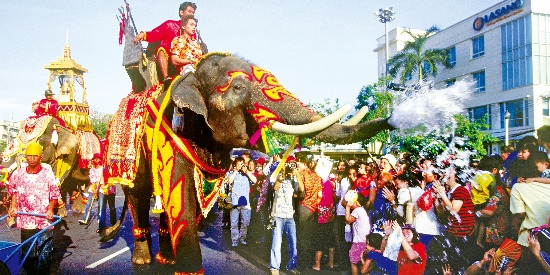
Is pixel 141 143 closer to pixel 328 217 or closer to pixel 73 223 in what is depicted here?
pixel 328 217

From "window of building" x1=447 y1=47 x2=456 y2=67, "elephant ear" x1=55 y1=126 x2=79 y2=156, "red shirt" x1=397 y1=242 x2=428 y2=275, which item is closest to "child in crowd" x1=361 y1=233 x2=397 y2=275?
"red shirt" x1=397 y1=242 x2=428 y2=275

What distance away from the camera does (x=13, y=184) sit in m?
5.08

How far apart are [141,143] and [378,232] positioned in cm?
304

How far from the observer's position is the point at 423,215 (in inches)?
202

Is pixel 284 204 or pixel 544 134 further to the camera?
pixel 284 204

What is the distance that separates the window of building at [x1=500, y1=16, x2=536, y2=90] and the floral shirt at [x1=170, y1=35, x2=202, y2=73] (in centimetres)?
2427

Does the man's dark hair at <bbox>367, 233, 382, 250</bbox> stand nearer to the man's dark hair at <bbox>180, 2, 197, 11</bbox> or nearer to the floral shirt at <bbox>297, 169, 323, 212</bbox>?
the floral shirt at <bbox>297, 169, 323, 212</bbox>

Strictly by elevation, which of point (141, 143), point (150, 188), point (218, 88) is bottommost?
point (150, 188)

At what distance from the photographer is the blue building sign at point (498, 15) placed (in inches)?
1004

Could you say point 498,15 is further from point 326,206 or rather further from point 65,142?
point 65,142

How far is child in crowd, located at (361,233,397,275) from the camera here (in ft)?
17.2

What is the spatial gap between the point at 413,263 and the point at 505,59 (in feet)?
81.8

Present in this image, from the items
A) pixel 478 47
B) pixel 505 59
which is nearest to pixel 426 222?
pixel 505 59

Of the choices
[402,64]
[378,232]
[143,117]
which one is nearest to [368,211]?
[378,232]
